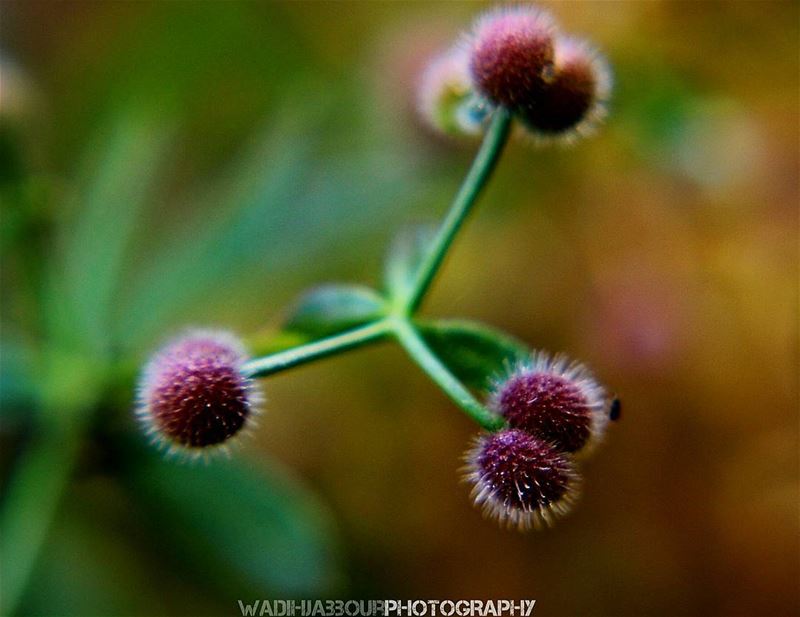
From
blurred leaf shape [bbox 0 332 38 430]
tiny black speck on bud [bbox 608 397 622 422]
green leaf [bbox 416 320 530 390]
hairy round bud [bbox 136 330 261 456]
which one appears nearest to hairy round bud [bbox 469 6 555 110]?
green leaf [bbox 416 320 530 390]

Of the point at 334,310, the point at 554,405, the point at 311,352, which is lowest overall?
the point at 554,405

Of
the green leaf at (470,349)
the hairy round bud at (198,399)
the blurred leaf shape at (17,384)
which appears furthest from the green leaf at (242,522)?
the hairy round bud at (198,399)

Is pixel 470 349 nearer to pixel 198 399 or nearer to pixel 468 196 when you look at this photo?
pixel 468 196

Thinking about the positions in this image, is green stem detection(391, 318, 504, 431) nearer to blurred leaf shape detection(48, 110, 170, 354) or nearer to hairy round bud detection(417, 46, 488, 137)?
hairy round bud detection(417, 46, 488, 137)

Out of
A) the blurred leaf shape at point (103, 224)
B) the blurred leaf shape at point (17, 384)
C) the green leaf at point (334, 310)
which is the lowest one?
the green leaf at point (334, 310)

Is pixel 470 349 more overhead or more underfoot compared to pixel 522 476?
more overhead

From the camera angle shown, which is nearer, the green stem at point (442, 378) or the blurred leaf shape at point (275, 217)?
the green stem at point (442, 378)

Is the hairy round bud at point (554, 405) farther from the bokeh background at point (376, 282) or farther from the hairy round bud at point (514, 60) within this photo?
the bokeh background at point (376, 282)

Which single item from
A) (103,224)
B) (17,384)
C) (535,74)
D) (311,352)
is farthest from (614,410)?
(103,224)

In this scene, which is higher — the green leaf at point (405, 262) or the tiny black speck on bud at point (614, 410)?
the green leaf at point (405, 262)

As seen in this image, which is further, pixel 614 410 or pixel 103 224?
pixel 103 224
